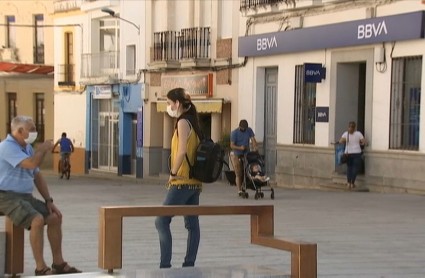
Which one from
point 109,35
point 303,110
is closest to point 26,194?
point 303,110

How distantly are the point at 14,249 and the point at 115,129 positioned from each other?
27.9 meters

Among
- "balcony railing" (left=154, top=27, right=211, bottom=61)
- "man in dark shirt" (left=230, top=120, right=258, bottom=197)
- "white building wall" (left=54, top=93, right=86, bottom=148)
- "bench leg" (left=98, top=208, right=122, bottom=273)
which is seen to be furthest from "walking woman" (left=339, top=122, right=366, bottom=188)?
"white building wall" (left=54, top=93, right=86, bottom=148)

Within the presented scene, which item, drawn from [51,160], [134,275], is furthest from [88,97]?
[134,275]

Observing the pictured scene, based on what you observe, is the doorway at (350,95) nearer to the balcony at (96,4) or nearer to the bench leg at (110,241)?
the balcony at (96,4)

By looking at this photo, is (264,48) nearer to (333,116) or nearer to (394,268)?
(333,116)

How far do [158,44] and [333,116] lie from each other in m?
11.2

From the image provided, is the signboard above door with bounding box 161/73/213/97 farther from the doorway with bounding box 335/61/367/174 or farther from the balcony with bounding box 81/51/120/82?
the doorway with bounding box 335/61/367/174

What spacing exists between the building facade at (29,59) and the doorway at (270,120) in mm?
17048

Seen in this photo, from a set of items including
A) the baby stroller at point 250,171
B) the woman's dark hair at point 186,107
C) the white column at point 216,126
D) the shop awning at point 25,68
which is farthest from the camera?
the shop awning at point 25,68

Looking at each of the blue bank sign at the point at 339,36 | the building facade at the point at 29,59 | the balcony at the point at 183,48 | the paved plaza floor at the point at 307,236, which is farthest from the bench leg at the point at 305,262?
the building facade at the point at 29,59

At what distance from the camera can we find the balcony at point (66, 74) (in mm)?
39062

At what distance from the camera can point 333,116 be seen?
22.3 metres

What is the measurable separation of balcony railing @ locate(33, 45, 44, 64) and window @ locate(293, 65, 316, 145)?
20727 millimetres

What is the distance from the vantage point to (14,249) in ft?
27.0
